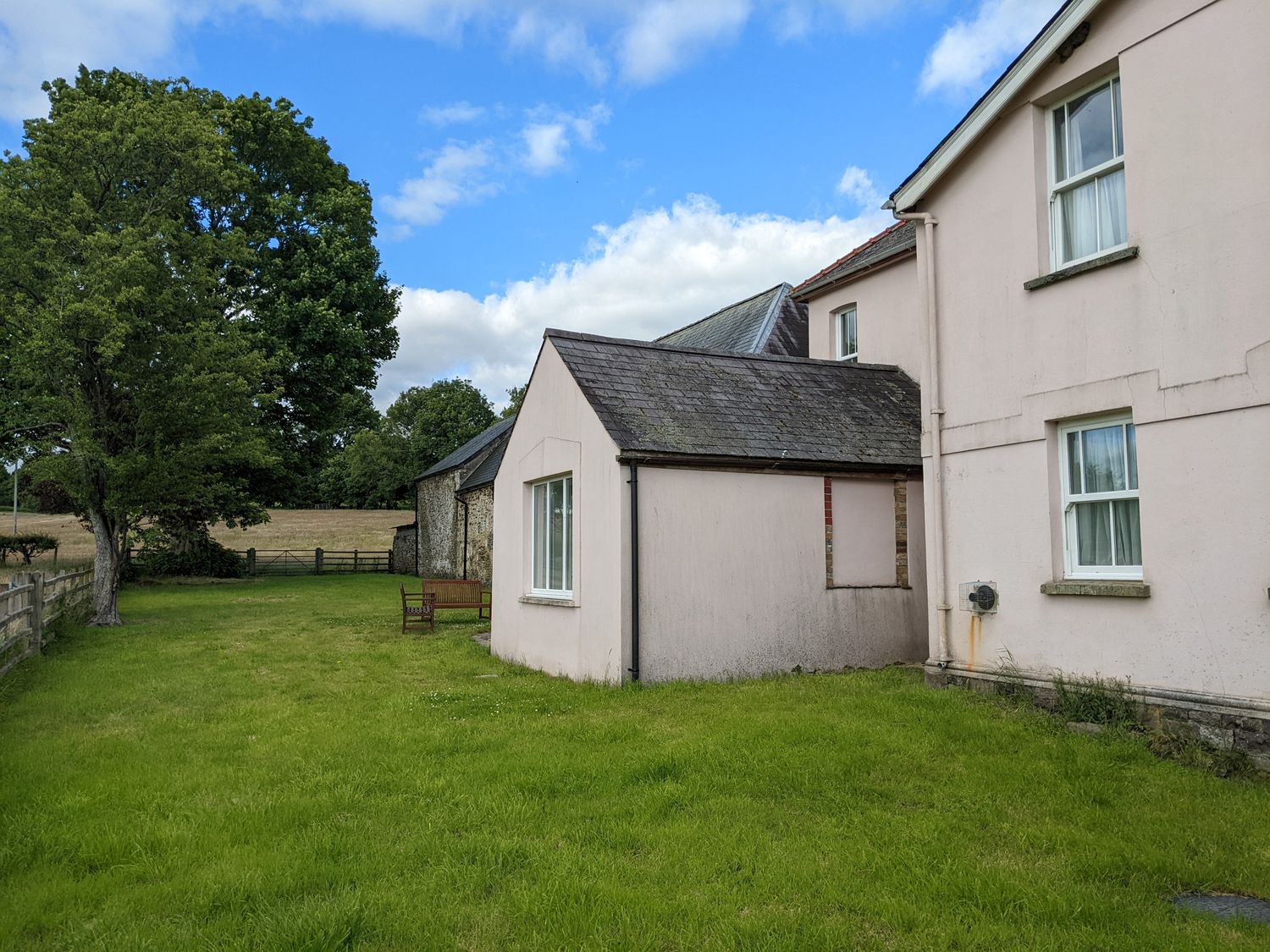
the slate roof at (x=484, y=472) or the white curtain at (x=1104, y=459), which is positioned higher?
the slate roof at (x=484, y=472)

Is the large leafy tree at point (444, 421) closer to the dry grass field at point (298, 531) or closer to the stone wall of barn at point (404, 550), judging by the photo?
the dry grass field at point (298, 531)

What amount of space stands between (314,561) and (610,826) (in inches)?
1595

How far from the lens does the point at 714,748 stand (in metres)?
7.12

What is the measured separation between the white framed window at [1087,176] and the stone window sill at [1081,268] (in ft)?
0.63

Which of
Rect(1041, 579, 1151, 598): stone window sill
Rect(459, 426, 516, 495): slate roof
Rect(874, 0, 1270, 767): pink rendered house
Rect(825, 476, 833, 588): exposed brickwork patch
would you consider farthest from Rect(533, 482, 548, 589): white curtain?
Rect(459, 426, 516, 495): slate roof

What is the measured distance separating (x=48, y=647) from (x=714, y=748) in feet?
39.5

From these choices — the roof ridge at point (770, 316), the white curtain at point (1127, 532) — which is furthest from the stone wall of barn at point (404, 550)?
the white curtain at point (1127, 532)

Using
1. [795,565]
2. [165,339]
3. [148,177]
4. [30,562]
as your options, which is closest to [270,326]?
[148,177]

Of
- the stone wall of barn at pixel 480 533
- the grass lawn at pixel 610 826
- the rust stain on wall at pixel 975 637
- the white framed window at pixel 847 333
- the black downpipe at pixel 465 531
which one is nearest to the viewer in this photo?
the grass lawn at pixel 610 826

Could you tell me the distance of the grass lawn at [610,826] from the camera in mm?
4098

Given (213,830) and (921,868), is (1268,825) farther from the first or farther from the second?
(213,830)

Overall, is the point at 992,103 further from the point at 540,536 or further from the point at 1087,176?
the point at 540,536

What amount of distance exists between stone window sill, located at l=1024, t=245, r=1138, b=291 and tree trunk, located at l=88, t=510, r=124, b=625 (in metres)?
18.5

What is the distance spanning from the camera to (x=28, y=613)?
1294 cm
